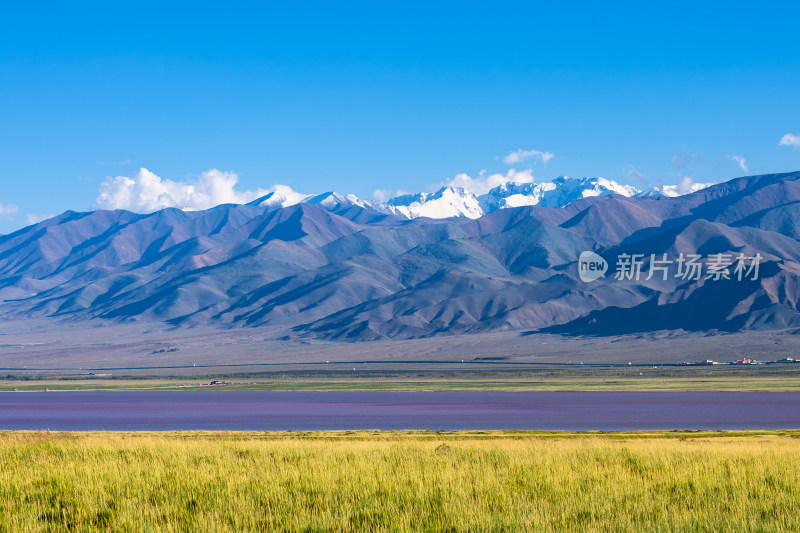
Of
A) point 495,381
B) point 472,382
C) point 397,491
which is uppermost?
point 397,491

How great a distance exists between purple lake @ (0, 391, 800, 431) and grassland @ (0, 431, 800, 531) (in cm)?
4451

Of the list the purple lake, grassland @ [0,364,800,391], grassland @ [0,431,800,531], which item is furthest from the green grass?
grassland @ [0,431,800,531]

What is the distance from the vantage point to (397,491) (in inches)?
735

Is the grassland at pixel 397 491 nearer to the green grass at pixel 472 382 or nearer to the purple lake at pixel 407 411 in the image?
the purple lake at pixel 407 411

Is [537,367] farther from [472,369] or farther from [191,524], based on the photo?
[191,524]

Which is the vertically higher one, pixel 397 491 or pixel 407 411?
pixel 397 491

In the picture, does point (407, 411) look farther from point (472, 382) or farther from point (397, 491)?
point (397, 491)

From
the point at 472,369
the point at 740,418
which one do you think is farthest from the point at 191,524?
the point at 472,369

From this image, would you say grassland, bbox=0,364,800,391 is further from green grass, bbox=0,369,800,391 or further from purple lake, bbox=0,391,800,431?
purple lake, bbox=0,391,800,431

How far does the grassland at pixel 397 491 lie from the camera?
16.2 meters

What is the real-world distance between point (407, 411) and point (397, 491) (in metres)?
76.5

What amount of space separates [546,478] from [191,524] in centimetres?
755

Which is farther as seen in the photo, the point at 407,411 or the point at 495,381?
the point at 495,381

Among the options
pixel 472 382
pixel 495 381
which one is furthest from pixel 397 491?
pixel 495 381
